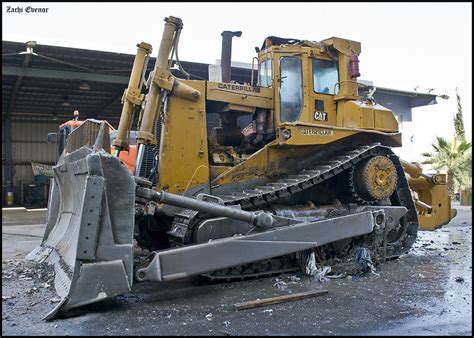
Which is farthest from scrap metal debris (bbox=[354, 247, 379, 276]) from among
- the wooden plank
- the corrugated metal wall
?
the corrugated metal wall

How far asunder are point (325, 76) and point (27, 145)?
25.2m

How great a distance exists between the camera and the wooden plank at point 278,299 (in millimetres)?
4863

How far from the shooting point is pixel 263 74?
733 centimetres

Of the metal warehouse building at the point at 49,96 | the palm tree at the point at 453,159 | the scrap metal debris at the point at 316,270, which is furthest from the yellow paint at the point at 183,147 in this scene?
the palm tree at the point at 453,159

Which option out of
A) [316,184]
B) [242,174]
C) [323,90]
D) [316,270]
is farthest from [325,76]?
[316,270]

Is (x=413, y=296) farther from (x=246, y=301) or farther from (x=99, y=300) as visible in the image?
(x=99, y=300)

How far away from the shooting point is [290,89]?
7.05m

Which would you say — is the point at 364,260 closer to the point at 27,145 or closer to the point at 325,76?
the point at 325,76

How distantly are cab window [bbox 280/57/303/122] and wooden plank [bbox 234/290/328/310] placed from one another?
2669 mm

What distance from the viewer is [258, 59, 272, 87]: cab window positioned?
7.12 metres

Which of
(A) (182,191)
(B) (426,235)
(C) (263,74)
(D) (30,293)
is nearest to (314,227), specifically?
(A) (182,191)

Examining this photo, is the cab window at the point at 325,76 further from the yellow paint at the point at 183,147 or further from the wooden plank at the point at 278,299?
the wooden plank at the point at 278,299

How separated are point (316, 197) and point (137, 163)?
107 inches

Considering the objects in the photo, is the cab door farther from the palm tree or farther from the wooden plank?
the palm tree
